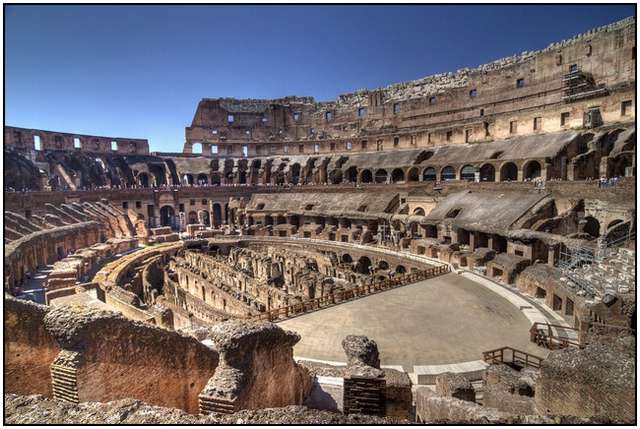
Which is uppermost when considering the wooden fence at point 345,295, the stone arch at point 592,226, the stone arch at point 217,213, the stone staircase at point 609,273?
the stone arch at point 217,213

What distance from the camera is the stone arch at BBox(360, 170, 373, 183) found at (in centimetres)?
4038

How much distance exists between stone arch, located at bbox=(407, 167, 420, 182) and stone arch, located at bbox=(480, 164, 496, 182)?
6.29 m

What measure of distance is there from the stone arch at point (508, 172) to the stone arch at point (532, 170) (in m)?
0.96

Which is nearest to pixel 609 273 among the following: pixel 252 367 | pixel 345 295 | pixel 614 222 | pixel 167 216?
pixel 614 222

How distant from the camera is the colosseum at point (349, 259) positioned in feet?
21.0

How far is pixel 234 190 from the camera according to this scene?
4209cm

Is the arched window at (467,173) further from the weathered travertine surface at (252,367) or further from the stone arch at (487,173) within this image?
the weathered travertine surface at (252,367)

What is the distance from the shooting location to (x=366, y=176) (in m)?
40.8

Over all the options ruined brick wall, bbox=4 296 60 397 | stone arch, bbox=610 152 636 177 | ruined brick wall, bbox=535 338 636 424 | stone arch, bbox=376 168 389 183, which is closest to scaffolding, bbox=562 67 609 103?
stone arch, bbox=610 152 636 177

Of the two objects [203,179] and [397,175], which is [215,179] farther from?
[397,175]

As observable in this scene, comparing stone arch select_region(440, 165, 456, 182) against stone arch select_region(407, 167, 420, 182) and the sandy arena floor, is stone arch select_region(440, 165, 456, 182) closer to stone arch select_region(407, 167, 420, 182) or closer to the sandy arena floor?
stone arch select_region(407, 167, 420, 182)

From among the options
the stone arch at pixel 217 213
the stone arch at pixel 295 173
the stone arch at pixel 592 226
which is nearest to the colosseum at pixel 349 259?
the stone arch at pixel 592 226

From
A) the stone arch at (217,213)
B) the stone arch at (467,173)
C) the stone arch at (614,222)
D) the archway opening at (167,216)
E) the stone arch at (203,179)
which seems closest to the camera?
the stone arch at (614,222)

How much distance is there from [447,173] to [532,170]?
7.65 meters
